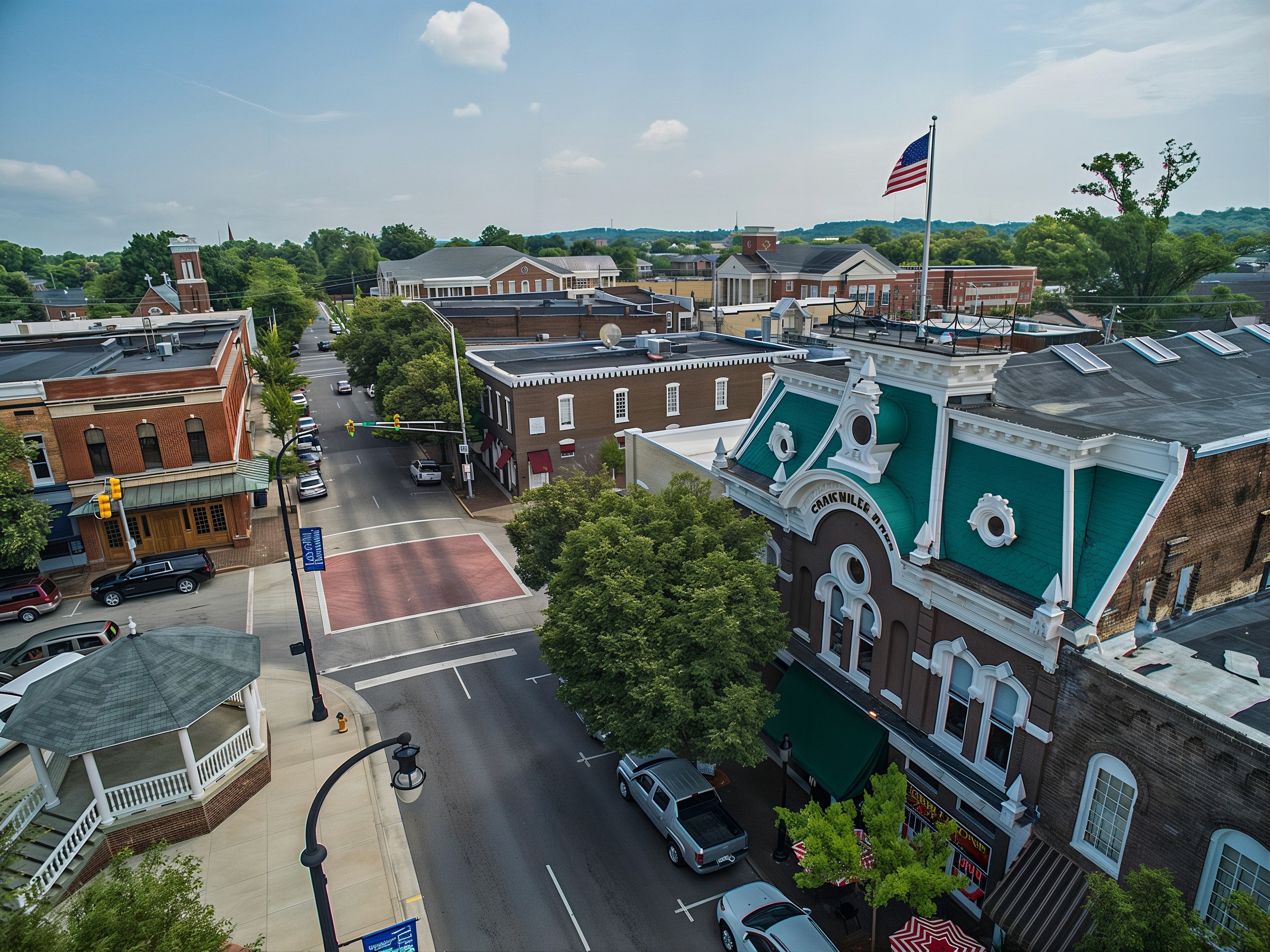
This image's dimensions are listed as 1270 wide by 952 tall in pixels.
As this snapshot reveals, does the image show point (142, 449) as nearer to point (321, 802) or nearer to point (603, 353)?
point (603, 353)

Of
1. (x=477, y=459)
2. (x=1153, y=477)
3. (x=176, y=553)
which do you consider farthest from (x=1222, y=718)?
(x=477, y=459)

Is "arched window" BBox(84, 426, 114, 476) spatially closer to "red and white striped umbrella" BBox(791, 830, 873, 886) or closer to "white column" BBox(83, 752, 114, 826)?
"white column" BBox(83, 752, 114, 826)

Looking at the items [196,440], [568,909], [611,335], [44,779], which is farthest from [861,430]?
[196,440]

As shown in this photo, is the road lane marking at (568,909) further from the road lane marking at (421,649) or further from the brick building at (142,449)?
the brick building at (142,449)

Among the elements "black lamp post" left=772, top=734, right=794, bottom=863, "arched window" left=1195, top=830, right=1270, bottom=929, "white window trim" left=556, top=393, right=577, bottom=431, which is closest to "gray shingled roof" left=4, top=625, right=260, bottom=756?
"black lamp post" left=772, top=734, right=794, bottom=863

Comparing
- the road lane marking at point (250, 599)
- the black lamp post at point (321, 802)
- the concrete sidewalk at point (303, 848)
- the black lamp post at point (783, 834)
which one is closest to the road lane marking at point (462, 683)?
the concrete sidewalk at point (303, 848)

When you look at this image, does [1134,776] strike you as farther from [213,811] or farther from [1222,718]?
[213,811]

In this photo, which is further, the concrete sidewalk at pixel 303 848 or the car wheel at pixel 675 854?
the car wheel at pixel 675 854
